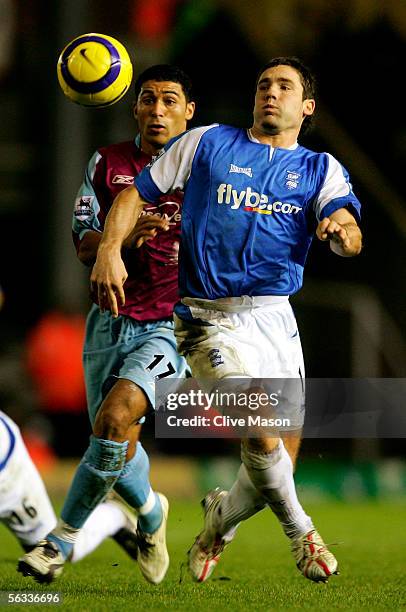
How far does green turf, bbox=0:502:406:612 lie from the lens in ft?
18.1

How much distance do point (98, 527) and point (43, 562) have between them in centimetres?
114

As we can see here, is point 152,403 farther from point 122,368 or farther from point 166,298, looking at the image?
point 166,298

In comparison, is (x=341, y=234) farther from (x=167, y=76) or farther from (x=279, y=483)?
(x=167, y=76)

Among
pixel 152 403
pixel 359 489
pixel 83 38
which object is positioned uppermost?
pixel 83 38

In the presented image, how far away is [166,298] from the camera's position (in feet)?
22.4

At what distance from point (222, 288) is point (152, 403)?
0.71 m

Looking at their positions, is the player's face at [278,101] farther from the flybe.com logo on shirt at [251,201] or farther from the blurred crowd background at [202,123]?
the blurred crowd background at [202,123]

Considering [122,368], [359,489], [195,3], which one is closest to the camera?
[122,368]

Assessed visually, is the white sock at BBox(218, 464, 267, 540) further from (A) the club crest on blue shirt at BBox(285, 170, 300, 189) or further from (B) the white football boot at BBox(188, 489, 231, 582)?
(A) the club crest on blue shirt at BBox(285, 170, 300, 189)

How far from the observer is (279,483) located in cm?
585

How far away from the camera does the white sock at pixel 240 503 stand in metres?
→ 6.29

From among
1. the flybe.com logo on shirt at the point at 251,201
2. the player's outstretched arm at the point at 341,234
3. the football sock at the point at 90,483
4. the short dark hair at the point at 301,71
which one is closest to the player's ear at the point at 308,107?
the short dark hair at the point at 301,71

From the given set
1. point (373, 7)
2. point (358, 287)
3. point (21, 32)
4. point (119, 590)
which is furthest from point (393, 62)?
point (119, 590)

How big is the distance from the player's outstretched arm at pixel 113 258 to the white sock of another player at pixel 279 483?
92 cm
